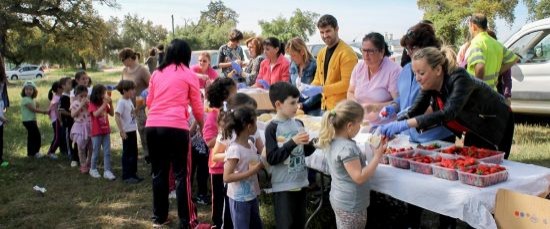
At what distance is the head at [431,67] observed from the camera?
2758 mm

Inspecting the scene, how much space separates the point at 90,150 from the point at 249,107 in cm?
422

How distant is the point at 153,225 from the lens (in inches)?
163

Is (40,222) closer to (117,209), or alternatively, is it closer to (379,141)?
(117,209)

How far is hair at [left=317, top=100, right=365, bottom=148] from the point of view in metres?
2.58

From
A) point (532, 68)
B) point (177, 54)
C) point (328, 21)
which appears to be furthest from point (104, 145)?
point (532, 68)

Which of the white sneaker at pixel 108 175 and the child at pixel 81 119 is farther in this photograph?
the child at pixel 81 119

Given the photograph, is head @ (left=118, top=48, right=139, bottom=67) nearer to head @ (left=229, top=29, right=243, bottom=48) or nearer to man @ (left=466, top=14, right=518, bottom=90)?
head @ (left=229, top=29, right=243, bottom=48)

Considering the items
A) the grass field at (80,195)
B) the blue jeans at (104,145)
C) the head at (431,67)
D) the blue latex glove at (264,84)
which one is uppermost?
the head at (431,67)

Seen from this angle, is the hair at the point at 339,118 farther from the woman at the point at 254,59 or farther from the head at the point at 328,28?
the woman at the point at 254,59

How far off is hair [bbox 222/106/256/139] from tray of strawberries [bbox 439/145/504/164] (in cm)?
116

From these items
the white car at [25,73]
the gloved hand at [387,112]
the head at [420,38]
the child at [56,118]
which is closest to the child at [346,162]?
the gloved hand at [387,112]

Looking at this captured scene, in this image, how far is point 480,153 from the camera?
2.74 meters

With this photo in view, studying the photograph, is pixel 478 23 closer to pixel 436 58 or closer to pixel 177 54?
pixel 436 58

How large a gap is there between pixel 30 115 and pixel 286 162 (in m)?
5.70
